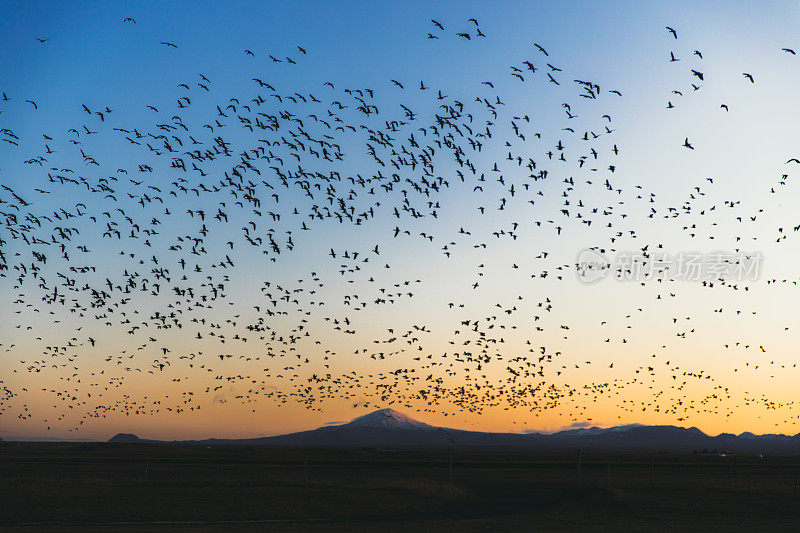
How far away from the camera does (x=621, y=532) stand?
98.0 feet

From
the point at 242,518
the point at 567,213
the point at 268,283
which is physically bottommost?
the point at 242,518

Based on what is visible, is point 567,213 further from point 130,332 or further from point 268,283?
point 130,332

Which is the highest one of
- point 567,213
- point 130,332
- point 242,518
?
point 567,213

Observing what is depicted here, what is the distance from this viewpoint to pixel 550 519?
34.4 meters

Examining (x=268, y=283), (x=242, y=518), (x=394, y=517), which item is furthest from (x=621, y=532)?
(x=268, y=283)

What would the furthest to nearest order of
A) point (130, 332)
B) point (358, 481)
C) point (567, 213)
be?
point (358, 481), point (130, 332), point (567, 213)

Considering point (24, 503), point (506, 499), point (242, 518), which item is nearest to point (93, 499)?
point (24, 503)

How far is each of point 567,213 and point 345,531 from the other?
1863 cm

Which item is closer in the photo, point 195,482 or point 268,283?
point 268,283

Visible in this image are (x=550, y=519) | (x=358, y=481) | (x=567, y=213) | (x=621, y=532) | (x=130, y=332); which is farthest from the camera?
(x=358, y=481)

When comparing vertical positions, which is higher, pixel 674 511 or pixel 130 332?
pixel 130 332

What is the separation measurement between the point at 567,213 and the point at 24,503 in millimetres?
30845

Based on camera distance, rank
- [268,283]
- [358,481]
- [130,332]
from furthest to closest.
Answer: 1. [358,481]
2. [130,332]
3. [268,283]

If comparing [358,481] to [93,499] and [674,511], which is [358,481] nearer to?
[93,499]
